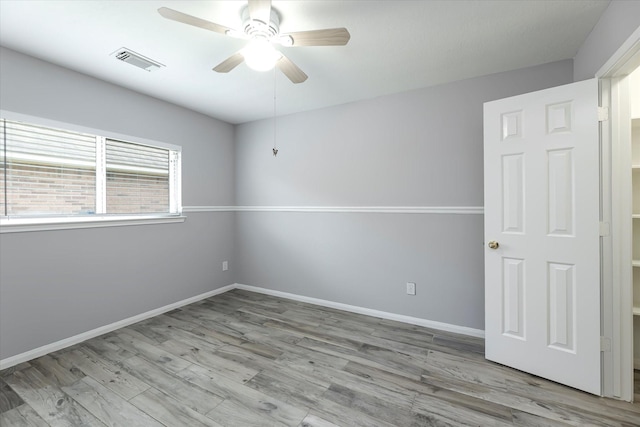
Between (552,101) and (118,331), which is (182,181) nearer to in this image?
(118,331)

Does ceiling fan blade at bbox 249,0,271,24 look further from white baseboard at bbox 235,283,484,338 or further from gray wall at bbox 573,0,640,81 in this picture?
white baseboard at bbox 235,283,484,338

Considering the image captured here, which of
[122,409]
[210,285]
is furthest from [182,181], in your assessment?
[122,409]

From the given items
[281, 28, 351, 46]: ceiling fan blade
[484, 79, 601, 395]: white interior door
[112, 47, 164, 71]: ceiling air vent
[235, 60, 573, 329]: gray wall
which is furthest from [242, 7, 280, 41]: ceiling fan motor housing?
[484, 79, 601, 395]: white interior door

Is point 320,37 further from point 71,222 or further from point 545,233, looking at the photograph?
point 71,222

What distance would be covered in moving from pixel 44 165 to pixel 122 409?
6.91ft

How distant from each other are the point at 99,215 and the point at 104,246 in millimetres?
318

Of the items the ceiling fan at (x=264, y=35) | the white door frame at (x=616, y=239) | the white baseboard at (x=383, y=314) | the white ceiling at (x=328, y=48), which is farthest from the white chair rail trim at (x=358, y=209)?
the ceiling fan at (x=264, y=35)

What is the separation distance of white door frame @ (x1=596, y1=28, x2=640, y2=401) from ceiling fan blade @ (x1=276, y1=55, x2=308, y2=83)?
1.97 metres

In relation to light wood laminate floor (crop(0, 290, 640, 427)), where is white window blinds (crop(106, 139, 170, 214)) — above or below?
above

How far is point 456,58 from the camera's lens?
7.37 ft

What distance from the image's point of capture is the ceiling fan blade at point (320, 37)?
1522mm

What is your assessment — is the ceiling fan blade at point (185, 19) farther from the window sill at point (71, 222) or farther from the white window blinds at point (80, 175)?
the window sill at point (71, 222)

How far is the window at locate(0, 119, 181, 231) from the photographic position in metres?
2.16

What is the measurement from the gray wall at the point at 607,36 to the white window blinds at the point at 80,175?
3.95 m
